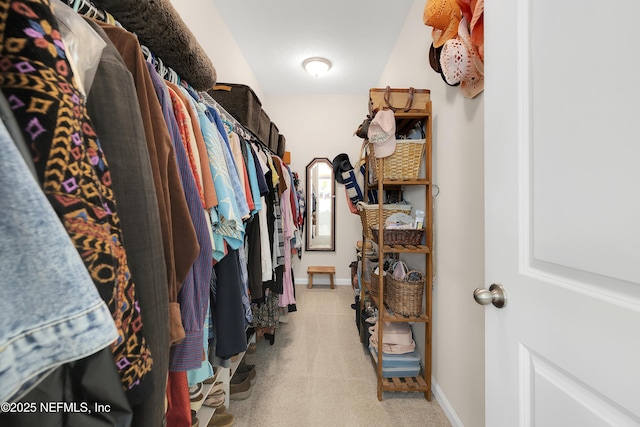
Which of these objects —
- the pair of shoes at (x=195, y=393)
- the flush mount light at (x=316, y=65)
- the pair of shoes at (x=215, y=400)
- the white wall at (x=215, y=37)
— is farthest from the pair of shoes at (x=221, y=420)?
the flush mount light at (x=316, y=65)

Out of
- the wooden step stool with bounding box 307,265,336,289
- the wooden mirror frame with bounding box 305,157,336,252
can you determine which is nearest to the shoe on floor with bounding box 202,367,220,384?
the wooden step stool with bounding box 307,265,336,289

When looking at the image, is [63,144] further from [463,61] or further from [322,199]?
[322,199]

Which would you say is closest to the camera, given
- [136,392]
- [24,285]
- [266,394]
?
[24,285]

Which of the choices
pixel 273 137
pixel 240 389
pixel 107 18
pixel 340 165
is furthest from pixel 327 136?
pixel 107 18

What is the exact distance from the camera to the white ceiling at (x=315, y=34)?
2078 mm

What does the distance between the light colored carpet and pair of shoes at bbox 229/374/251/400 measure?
0.09ft

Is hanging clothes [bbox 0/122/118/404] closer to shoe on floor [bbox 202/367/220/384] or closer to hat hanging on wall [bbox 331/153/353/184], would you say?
shoe on floor [bbox 202/367/220/384]

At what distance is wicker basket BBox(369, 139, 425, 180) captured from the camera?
1606 mm

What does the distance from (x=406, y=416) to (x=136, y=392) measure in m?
1.57
